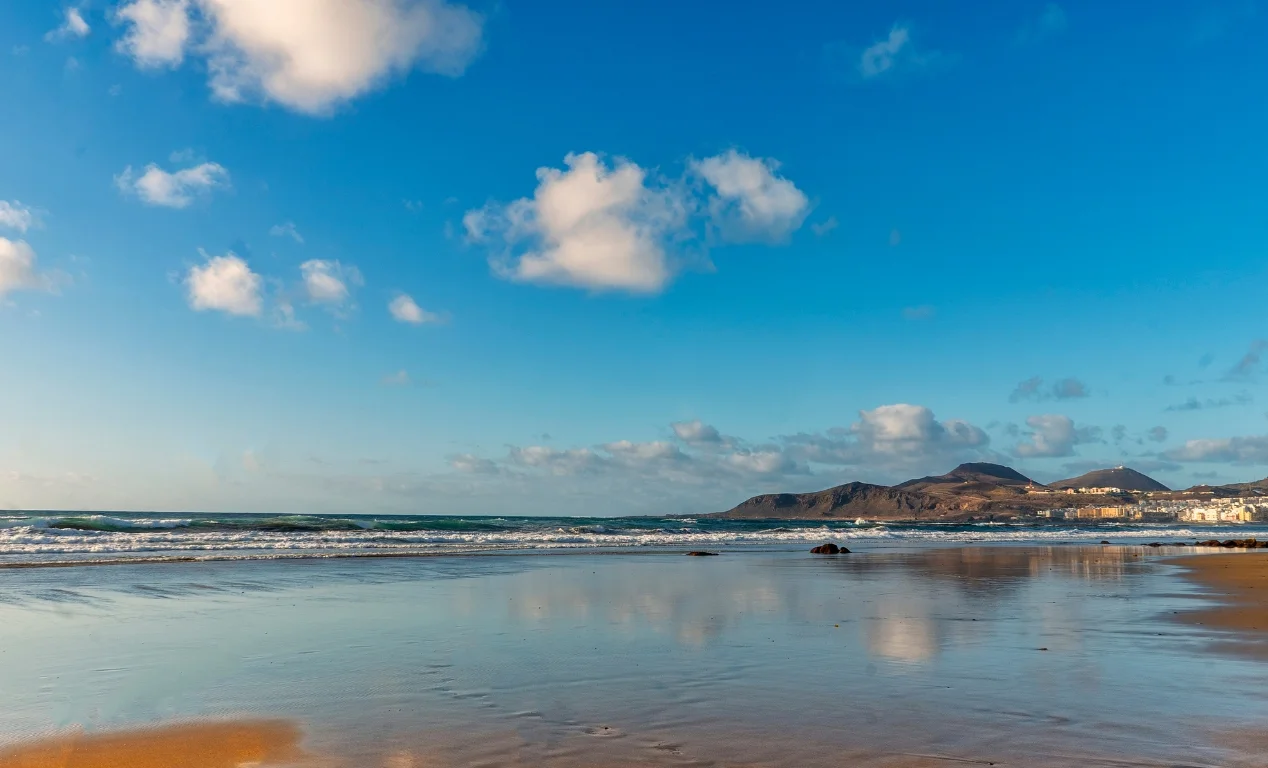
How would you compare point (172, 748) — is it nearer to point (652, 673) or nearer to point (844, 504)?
point (652, 673)

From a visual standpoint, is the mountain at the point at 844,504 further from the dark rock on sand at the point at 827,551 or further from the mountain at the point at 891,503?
the dark rock on sand at the point at 827,551

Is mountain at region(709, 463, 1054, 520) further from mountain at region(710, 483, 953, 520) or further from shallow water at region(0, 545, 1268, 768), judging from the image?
shallow water at region(0, 545, 1268, 768)

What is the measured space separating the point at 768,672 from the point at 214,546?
3154 cm

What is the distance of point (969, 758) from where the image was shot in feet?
15.9

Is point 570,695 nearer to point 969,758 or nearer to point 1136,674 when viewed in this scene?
point 969,758

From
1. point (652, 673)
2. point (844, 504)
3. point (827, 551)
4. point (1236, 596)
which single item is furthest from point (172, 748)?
point (844, 504)

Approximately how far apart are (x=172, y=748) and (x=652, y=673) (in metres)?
4.07

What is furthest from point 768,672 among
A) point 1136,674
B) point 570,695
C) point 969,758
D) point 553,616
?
point 553,616

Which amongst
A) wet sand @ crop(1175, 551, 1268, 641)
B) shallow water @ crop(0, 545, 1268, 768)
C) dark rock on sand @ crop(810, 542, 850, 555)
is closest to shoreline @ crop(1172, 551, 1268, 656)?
wet sand @ crop(1175, 551, 1268, 641)

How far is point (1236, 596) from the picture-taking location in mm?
15180

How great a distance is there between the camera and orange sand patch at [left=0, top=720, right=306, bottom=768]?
506cm

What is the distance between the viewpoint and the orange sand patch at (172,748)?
5.06 meters

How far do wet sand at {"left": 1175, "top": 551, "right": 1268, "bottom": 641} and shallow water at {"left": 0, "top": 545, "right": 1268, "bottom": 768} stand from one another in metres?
0.57

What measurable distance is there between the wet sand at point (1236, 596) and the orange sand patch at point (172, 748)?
1024 centimetres
